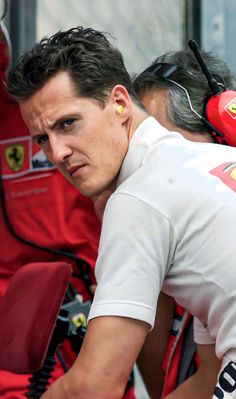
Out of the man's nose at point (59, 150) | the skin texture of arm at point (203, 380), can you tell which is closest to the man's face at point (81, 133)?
the man's nose at point (59, 150)

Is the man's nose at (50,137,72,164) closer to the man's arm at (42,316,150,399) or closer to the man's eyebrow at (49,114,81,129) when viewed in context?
the man's eyebrow at (49,114,81,129)

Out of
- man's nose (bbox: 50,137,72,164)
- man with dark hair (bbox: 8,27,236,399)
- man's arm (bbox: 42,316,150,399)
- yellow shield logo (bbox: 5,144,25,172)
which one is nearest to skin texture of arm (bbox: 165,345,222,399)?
man with dark hair (bbox: 8,27,236,399)

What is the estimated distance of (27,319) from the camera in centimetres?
191

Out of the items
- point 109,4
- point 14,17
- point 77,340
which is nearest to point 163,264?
point 77,340

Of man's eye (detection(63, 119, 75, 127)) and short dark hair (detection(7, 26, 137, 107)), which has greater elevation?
short dark hair (detection(7, 26, 137, 107))

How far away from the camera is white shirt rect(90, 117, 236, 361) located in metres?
1.20

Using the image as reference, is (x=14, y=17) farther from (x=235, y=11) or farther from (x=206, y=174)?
(x=206, y=174)

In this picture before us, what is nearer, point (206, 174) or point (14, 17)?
point (206, 174)

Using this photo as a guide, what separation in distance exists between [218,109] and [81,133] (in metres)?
0.51

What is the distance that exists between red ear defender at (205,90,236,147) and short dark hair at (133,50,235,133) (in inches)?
1.6

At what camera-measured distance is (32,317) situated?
189 centimetres

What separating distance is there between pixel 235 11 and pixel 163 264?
7.24ft

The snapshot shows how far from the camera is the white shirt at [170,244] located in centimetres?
120

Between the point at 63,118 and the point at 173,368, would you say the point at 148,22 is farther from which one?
the point at 63,118
